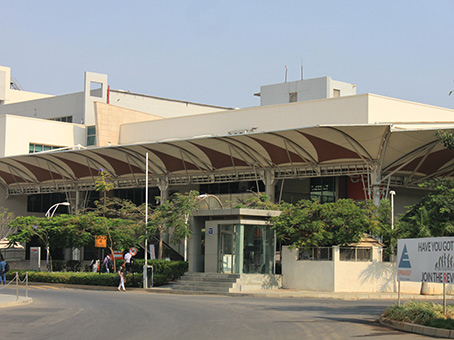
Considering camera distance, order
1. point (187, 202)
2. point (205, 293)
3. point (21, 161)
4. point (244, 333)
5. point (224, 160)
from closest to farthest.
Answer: point (244, 333)
point (205, 293)
point (187, 202)
point (224, 160)
point (21, 161)

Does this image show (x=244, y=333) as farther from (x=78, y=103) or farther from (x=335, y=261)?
(x=78, y=103)

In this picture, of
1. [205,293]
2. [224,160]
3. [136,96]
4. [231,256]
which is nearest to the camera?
[205,293]

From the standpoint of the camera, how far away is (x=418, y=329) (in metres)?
16.5

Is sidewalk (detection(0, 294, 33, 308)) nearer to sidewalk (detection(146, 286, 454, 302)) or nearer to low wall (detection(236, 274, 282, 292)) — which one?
sidewalk (detection(146, 286, 454, 302))

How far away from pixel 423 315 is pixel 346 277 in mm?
16429

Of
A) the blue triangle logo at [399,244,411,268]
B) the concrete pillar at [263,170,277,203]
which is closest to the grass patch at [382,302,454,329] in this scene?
the blue triangle logo at [399,244,411,268]

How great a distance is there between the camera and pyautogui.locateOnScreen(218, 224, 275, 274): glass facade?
34.8 metres

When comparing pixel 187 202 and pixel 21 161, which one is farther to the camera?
pixel 21 161

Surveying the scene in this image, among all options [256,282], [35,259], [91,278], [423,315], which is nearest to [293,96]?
[35,259]

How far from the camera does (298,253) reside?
35.2 m

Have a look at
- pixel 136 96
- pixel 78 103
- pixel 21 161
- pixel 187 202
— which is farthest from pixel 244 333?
pixel 136 96

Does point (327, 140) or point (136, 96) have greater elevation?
point (136, 96)

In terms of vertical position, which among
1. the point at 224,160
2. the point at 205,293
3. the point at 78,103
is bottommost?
the point at 205,293

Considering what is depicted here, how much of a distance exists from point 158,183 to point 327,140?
57.9 feet
